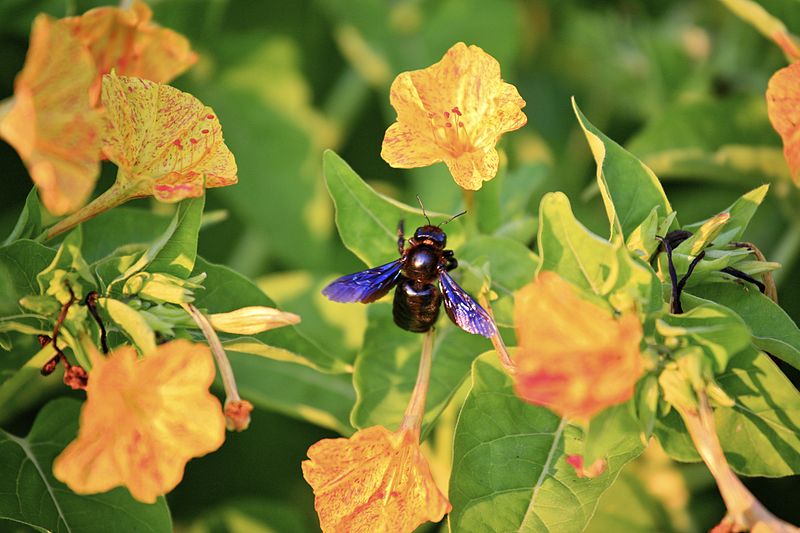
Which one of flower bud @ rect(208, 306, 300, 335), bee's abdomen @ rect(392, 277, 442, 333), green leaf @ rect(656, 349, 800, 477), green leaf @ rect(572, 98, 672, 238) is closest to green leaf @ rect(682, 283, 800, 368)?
green leaf @ rect(656, 349, 800, 477)

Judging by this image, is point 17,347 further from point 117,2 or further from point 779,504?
point 779,504

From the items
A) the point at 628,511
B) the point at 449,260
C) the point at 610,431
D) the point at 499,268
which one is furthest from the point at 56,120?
the point at 628,511

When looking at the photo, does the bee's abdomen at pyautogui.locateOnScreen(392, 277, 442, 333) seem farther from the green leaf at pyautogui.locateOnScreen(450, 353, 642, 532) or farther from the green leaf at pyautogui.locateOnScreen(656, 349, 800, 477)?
the green leaf at pyautogui.locateOnScreen(656, 349, 800, 477)

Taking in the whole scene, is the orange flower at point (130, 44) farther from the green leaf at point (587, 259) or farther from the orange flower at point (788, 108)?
the orange flower at point (788, 108)

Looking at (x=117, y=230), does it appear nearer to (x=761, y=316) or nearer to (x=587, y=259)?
Result: (x=587, y=259)

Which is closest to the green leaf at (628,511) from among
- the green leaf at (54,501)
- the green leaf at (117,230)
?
the green leaf at (54,501)

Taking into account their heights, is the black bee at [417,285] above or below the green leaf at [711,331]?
below
